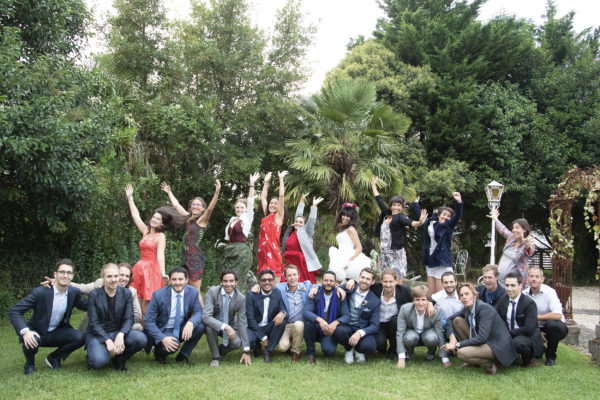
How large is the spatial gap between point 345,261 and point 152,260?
257cm

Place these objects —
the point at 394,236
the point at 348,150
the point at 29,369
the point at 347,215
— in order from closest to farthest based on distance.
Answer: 1. the point at 29,369
2. the point at 347,215
3. the point at 394,236
4. the point at 348,150

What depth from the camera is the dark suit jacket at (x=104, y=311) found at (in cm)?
521

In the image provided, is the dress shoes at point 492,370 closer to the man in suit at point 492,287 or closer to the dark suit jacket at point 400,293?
the man in suit at point 492,287

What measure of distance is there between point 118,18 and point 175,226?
8.14m

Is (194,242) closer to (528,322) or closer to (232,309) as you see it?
(232,309)

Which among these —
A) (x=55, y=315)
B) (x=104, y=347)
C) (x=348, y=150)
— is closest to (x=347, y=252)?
(x=104, y=347)

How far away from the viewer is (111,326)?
5.33 m

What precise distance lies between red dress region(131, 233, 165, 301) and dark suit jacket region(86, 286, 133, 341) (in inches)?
30.9

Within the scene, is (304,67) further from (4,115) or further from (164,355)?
(164,355)

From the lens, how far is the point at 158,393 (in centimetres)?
451

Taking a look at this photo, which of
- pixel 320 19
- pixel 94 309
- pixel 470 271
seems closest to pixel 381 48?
pixel 320 19

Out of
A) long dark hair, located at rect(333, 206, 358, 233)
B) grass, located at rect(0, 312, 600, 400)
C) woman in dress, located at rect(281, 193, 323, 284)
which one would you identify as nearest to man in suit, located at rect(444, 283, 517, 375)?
grass, located at rect(0, 312, 600, 400)

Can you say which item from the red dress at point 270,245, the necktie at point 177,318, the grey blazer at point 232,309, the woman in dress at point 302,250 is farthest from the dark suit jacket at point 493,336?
the necktie at point 177,318

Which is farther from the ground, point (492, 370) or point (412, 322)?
point (412, 322)
